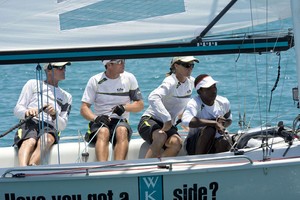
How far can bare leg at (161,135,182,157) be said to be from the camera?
7.57 meters

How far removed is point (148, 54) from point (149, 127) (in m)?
0.85

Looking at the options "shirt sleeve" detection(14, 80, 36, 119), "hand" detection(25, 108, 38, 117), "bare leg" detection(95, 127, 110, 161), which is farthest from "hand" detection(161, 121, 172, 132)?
"shirt sleeve" detection(14, 80, 36, 119)

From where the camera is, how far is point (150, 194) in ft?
22.6

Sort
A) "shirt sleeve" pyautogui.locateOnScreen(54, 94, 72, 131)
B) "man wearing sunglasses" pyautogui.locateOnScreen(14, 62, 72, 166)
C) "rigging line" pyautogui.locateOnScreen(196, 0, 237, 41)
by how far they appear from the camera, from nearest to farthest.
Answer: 1. "rigging line" pyautogui.locateOnScreen(196, 0, 237, 41)
2. "man wearing sunglasses" pyautogui.locateOnScreen(14, 62, 72, 166)
3. "shirt sleeve" pyautogui.locateOnScreen(54, 94, 72, 131)

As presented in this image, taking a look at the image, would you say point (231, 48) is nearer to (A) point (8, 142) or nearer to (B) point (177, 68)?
(B) point (177, 68)

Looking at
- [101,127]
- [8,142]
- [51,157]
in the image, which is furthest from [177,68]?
[8,142]

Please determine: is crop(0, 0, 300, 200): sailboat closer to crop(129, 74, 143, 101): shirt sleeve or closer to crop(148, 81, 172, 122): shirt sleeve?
crop(148, 81, 172, 122): shirt sleeve

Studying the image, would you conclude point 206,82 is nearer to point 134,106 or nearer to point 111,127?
point 134,106

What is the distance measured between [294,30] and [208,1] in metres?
0.83

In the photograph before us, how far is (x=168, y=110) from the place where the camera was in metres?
7.83

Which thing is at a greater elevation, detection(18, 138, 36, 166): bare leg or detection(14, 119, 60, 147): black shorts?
detection(14, 119, 60, 147): black shorts

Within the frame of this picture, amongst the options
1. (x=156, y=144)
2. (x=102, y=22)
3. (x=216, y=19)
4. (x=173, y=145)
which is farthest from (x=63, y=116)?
(x=216, y=19)

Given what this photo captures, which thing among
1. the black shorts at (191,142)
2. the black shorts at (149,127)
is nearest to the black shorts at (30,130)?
the black shorts at (149,127)

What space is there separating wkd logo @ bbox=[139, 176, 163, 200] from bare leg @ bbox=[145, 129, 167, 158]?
75 centimetres
